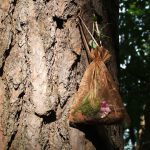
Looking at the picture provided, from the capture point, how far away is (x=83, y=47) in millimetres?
1485

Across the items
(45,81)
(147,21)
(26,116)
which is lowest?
(26,116)

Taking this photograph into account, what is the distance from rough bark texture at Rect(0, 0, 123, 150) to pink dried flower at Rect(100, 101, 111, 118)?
0.27ft

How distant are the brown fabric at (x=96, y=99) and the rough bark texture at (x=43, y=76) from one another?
59 mm

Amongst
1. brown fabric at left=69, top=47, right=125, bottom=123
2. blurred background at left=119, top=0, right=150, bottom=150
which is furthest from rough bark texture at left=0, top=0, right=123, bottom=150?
blurred background at left=119, top=0, right=150, bottom=150

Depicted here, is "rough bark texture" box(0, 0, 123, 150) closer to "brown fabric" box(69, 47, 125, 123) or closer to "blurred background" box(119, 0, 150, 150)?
"brown fabric" box(69, 47, 125, 123)

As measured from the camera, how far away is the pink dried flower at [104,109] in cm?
133

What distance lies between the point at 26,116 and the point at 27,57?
0.24 metres

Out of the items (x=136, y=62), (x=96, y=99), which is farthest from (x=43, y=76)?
(x=136, y=62)

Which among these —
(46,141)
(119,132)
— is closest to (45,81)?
(46,141)

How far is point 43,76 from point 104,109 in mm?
274

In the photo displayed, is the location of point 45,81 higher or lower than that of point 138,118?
higher

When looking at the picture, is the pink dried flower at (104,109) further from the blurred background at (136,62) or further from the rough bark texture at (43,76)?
the blurred background at (136,62)

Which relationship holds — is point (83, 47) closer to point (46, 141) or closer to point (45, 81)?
point (45, 81)

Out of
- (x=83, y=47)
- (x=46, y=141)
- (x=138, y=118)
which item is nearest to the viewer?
(x=46, y=141)
